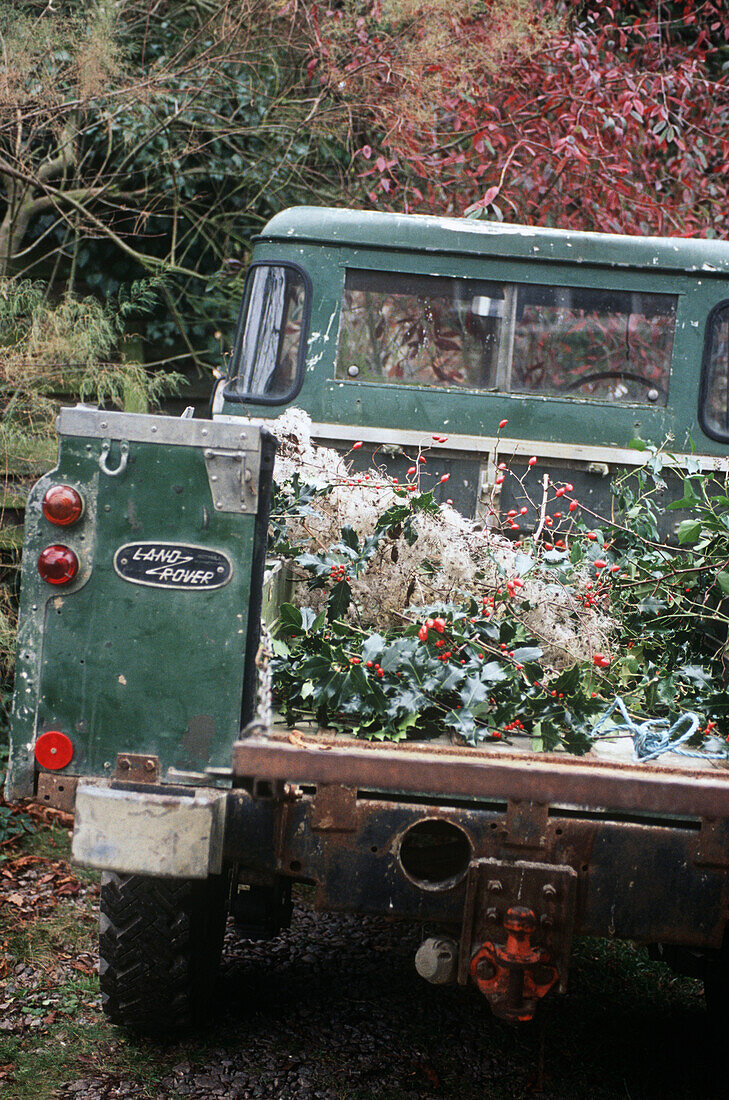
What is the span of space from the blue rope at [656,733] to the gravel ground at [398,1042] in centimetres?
109

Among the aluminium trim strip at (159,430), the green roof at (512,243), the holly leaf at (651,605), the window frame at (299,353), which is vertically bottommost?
the holly leaf at (651,605)

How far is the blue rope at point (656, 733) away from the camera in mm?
2311

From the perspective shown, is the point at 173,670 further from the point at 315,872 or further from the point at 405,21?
the point at 405,21

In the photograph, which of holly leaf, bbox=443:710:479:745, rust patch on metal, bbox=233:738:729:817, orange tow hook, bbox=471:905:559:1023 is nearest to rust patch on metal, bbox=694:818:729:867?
rust patch on metal, bbox=233:738:729:817

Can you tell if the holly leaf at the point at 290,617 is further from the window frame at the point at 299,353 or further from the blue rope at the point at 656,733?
the window frame at the point at 299,353

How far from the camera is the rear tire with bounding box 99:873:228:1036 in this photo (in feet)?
8.19

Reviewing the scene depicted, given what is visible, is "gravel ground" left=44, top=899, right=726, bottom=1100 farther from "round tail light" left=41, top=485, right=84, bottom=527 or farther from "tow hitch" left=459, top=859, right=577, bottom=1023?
"round tail light" left=41, top=485, right=84, bottom=527

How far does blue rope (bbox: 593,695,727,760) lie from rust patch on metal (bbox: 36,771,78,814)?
126 centimetres

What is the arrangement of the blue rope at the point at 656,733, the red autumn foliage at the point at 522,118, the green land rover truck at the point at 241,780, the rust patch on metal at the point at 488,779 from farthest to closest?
1. the red autumn foliage at the point at 522,118
2. the blue rope at the point at 656,733
3. the green land rover truck at the point at 241,780
4. the rust patch on metal at the point at 488,779

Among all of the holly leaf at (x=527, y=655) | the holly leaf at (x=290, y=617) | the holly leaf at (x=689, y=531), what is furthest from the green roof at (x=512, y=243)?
the holly leaf at (x=527, y=655)

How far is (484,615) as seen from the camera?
268 cm

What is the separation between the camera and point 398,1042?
3.03m

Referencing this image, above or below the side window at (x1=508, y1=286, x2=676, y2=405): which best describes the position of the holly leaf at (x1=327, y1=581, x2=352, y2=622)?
below

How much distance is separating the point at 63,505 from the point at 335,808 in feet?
2.98
